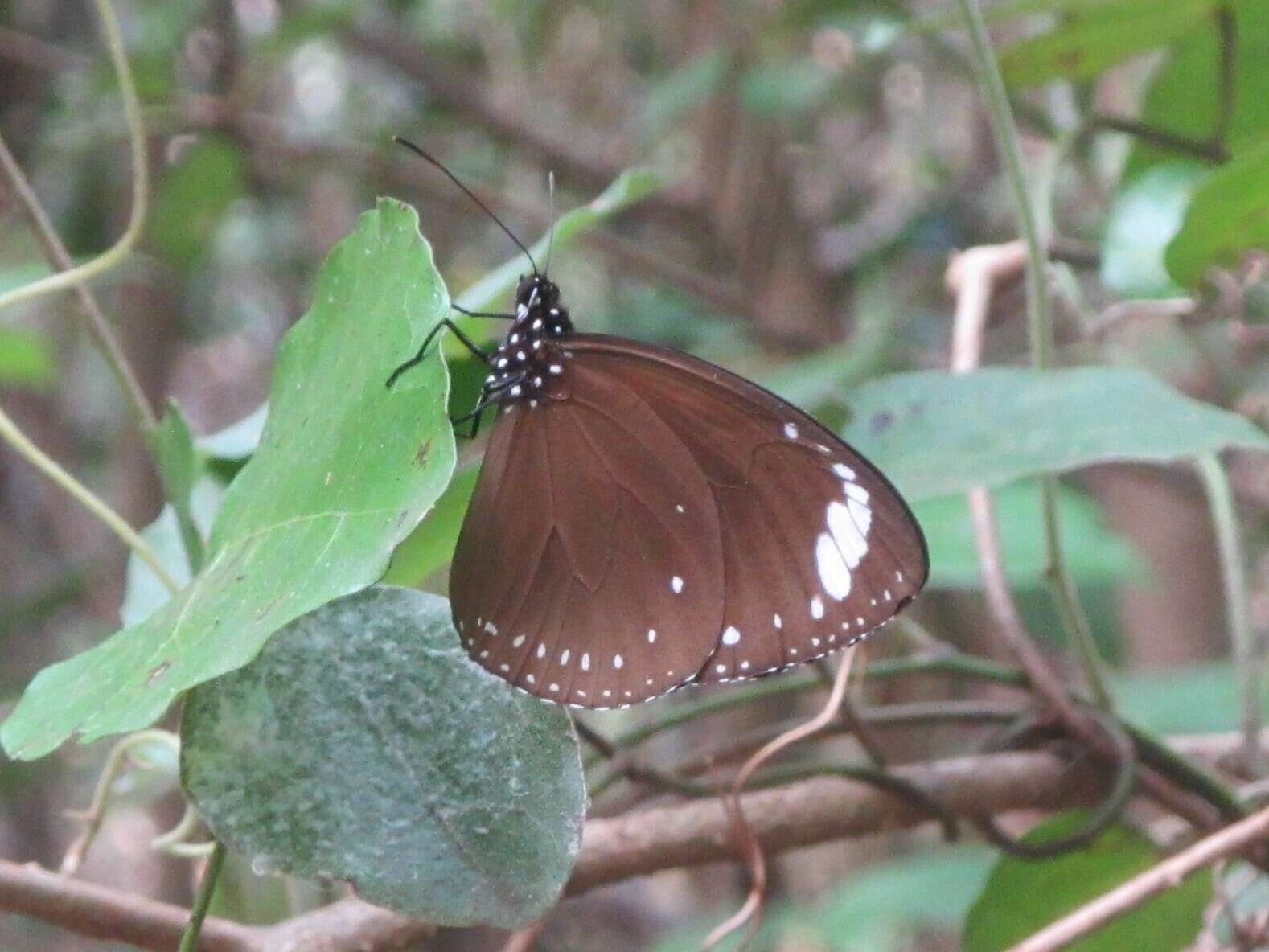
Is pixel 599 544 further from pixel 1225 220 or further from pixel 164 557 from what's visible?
pixel 1225 220

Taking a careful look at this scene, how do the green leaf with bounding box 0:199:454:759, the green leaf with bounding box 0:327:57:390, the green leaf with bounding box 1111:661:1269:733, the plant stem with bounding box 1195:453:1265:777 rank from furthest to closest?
the green leaf with bounding box 1111:661:1269:733, the green leaf with bounding box 0:327:57:390, the plant stem with bounding box 1195:453:1265:777, the green leaf with bounding box 0:199:454:759

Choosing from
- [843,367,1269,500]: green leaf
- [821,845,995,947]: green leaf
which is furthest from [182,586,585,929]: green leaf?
[821,845,995,947]: green leaf

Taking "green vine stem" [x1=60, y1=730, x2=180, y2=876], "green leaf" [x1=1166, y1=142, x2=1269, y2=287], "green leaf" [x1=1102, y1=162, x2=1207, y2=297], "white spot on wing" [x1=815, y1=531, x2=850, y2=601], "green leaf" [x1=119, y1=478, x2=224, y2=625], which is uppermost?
"green leaf" [x1=1166, y1=142, x2=1269, y2=287]

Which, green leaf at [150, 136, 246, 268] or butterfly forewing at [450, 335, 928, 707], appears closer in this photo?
butterfly forewing at [450, 335, 928, 707]

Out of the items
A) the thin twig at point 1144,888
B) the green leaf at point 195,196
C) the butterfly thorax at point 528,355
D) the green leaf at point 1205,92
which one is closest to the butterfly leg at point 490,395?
the butterfly thorax at point 528,355

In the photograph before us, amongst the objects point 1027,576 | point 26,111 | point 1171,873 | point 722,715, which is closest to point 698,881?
point 722,715

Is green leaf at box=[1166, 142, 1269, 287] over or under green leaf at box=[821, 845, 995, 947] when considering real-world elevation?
over

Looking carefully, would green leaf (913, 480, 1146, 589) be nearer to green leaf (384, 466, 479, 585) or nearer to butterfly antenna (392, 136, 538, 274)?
butterfly antenna (392, 136, 538, 274)
